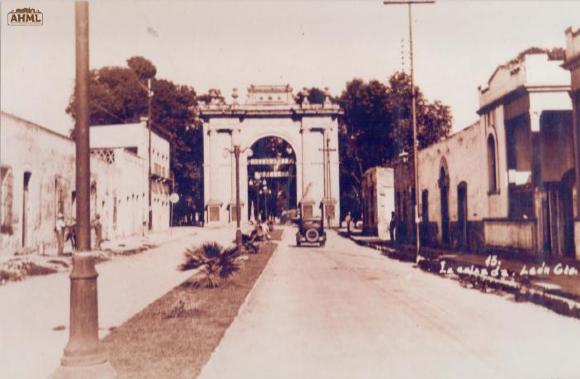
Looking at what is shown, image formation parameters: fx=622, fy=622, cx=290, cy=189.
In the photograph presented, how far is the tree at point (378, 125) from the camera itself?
58.4 m

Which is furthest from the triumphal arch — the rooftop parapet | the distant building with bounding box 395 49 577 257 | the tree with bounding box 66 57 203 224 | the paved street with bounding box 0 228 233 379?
the rooftop parapet

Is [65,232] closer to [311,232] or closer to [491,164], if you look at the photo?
[311,232]

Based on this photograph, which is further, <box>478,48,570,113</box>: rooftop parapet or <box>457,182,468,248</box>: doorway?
<box>457,182,468,248</box>: doorway

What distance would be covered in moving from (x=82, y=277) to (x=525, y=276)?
11957mm

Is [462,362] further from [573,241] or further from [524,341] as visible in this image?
[573,241]

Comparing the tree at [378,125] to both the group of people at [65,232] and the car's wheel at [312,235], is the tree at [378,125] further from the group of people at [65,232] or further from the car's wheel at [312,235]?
the group of people at [65,232]

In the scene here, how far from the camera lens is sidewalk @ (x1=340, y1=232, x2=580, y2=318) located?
1182 centimetres

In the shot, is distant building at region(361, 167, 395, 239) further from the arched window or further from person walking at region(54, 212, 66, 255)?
person walking at region(54, 212, 66, 255)

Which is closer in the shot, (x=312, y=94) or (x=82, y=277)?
(x=82, y=277)

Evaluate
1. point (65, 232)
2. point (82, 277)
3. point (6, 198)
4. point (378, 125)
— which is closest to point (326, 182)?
point (378, 125)

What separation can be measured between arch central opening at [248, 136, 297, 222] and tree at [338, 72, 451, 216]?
6688mm

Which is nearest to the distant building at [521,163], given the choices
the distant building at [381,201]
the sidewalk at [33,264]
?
the sidewalk at [33,264]

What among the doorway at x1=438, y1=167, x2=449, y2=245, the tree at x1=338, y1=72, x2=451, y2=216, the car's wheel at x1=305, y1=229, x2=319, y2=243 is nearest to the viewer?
the doorway at x1=438, y1=167, x2=449, y2=245

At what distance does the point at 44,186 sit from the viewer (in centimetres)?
2448
